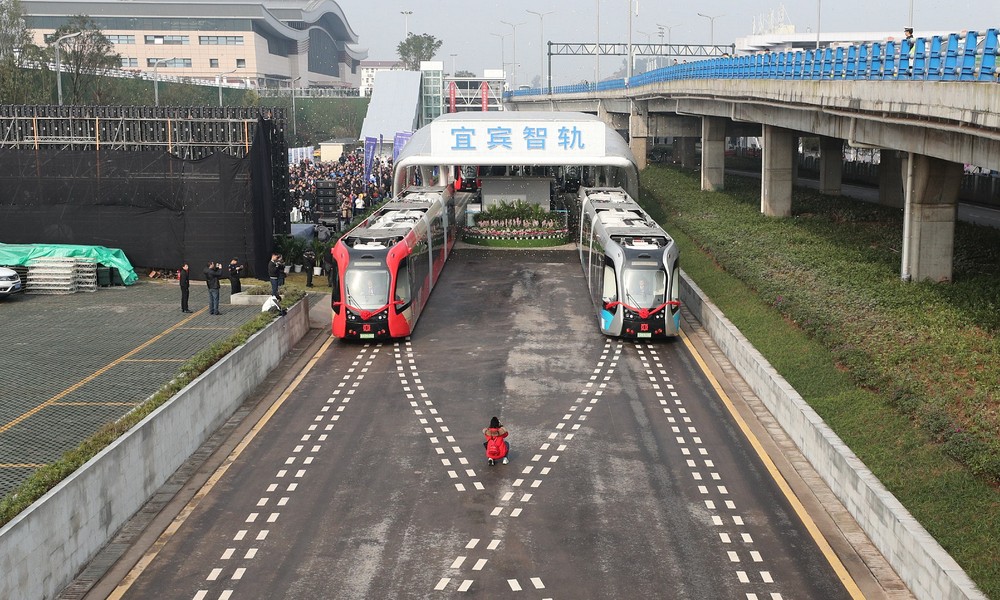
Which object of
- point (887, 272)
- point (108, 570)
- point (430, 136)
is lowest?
point (108, 570)

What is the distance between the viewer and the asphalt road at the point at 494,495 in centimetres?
1789

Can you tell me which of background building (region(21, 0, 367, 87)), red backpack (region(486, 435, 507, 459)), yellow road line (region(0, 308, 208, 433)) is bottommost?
red backpack (region(486, 435, 507, 459))

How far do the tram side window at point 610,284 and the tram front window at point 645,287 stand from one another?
399mm

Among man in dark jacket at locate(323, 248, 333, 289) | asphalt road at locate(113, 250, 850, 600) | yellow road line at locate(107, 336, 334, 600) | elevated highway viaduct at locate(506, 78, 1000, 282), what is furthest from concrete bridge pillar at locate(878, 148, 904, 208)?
yellow road line at locate(107, 336, 334, 600)

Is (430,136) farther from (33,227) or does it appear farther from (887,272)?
(887,272)

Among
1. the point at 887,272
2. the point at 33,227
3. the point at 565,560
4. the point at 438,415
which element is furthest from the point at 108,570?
the point at 33,227

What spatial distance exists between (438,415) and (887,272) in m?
16.3

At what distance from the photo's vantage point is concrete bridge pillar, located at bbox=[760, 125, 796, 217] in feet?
172

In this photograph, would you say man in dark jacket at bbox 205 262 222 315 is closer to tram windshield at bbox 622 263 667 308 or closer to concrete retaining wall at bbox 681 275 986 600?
tram windshield at bbox 622 263 667 308

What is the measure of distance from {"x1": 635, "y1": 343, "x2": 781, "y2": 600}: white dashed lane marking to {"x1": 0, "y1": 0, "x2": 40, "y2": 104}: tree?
4923cm

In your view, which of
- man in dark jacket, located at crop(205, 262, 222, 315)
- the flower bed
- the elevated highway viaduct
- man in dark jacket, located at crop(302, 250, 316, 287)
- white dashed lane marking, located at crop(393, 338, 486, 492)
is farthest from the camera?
the flower bed

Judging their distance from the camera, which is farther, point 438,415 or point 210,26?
point 210,26

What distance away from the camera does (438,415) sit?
2692cm

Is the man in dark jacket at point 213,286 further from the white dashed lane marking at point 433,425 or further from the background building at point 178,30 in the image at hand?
the background building at point 178,30
